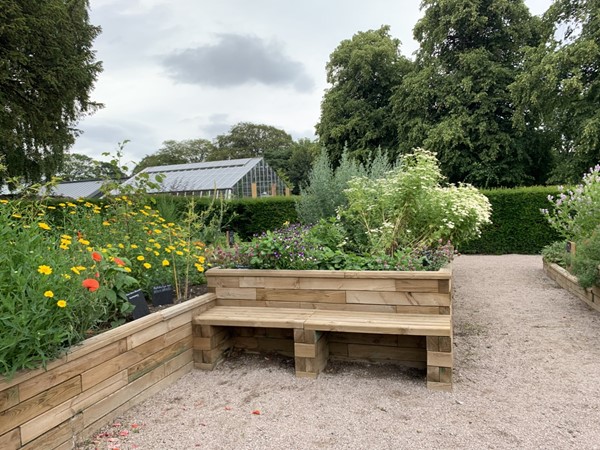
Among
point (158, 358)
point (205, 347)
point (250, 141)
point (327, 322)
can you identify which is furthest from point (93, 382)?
point (250, 141)

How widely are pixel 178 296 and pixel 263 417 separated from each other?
1350 millimetres

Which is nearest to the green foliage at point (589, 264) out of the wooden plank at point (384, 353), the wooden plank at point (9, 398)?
the wooden plank at point (384, 353)

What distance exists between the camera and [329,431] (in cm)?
203

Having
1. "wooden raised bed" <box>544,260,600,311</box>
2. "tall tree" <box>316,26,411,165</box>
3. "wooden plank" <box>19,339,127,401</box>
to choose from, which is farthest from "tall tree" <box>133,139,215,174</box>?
"wooden plank" <box>19,339,127,401</box>

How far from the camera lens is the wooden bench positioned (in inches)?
97.9

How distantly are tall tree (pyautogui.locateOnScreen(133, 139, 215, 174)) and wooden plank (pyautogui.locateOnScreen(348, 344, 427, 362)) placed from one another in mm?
46052

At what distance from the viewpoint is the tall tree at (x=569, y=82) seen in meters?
11.2

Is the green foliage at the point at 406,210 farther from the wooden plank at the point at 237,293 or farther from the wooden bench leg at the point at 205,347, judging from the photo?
the wooden bench leg at the point at 205,347

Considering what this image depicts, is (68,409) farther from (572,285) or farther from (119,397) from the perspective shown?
(572,285)

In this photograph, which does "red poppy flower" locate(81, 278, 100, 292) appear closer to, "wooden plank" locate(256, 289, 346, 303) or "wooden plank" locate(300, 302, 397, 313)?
"wooden plank" locate(256, 289, 346, 303)

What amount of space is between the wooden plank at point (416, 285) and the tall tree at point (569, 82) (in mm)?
10936

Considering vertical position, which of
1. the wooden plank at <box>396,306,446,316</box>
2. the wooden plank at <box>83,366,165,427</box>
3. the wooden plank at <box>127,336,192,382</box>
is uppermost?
the wooden plank at <box>396,306,446,316</box>

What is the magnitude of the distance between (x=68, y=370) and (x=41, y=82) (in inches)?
509

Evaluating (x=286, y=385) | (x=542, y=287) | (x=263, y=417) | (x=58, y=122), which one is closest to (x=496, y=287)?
(x=542, y=287)
